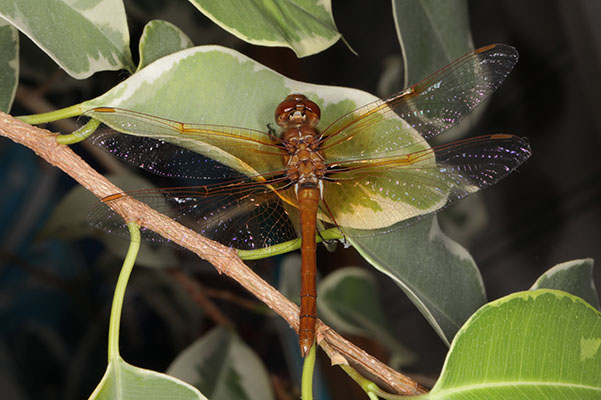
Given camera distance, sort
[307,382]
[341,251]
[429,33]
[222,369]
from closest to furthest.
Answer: [307,382] → [429,33] → [222,369] → [341,251]

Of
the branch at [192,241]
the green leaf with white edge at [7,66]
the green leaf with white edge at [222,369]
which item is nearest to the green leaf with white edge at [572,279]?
the branch at [192,241]

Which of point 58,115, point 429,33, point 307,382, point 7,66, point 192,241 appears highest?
point 429,33

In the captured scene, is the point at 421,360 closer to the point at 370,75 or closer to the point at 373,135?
the point at 370,75

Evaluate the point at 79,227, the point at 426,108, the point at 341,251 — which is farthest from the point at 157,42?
the point at 341,251

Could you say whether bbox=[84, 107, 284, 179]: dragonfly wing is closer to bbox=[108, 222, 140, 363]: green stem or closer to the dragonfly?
the dragonfly

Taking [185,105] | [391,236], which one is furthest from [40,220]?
[391,236]

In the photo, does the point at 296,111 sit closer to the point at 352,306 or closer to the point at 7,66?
the point at 7,66

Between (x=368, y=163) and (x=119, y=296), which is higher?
(x=368, y=163)
